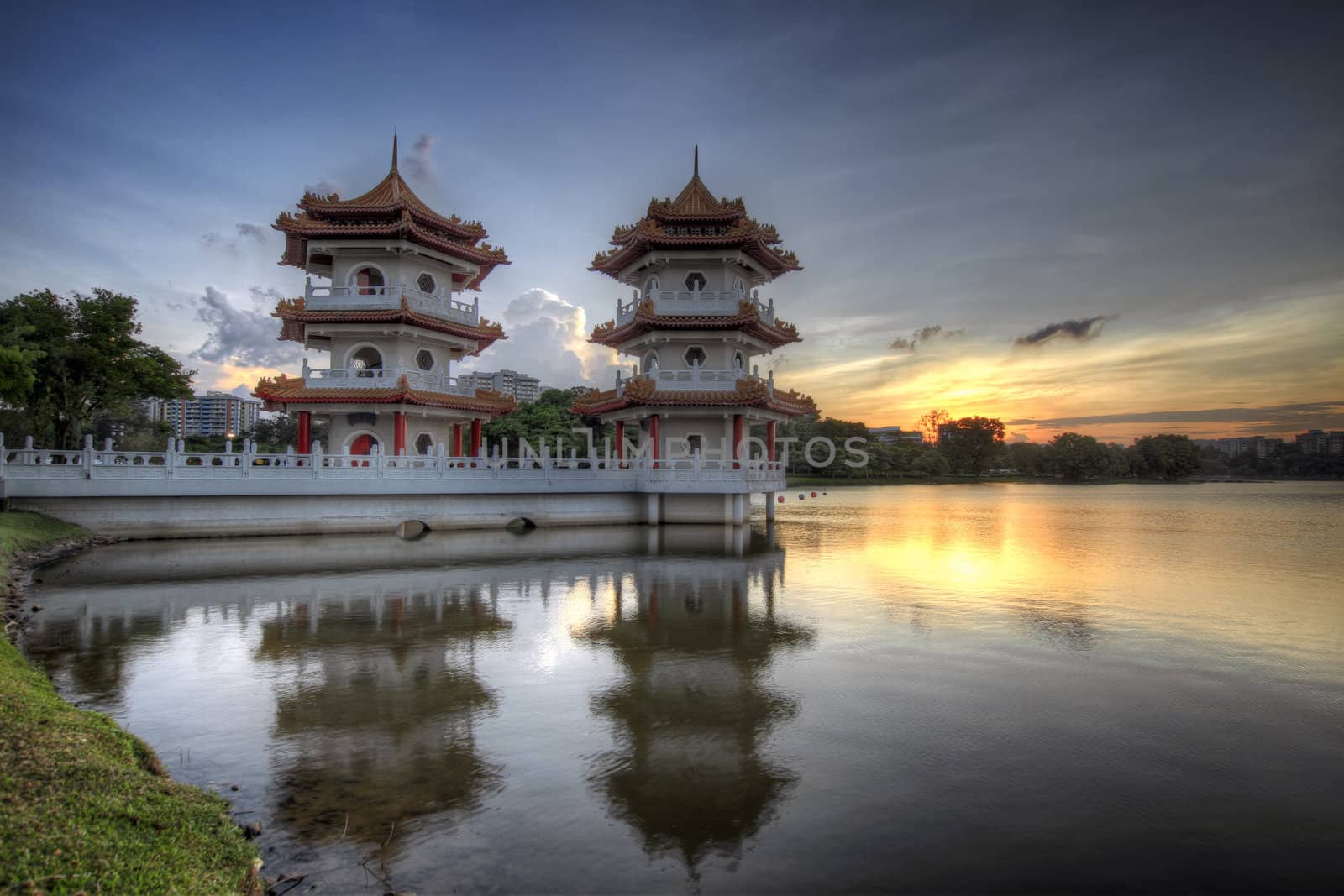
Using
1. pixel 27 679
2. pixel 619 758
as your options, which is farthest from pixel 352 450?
pixel 619 758

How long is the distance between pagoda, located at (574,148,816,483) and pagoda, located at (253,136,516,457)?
20.5 feet

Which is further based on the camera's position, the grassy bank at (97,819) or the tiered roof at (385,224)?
the tiered roof at (385,224)

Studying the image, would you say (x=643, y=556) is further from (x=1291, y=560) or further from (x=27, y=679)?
(x=1291, y=560)

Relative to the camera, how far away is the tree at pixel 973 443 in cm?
10181

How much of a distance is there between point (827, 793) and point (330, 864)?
3.84 meters

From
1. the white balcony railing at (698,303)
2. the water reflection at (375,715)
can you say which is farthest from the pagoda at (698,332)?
the water reflection at (375,715)

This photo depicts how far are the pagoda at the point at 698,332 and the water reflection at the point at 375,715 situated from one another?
1651cm

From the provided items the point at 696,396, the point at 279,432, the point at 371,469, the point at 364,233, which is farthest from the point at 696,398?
the point at 279,432

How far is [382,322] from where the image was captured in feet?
89.6

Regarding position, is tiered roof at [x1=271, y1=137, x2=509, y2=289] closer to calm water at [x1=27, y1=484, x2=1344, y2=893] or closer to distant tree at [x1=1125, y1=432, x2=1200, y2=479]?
calm water at [x1=27, y1=484, x2=1344, y2=893]

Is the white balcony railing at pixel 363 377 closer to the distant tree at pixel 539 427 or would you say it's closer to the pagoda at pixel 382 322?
the pagoda at pixel 382 322

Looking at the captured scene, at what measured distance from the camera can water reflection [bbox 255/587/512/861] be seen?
18.8 ft

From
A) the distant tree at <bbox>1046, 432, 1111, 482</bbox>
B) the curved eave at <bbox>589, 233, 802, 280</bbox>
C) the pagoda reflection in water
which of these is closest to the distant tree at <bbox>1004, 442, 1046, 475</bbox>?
the distant tree at <bbox>1046, 432, 1111, 482</bbox>

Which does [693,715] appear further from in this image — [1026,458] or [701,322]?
[1026,458]
